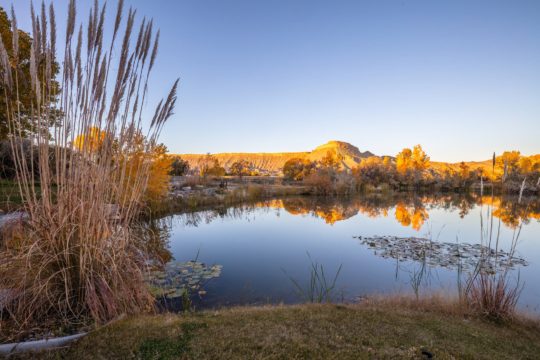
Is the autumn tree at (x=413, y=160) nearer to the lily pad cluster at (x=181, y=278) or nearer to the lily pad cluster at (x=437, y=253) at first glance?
the lily pad cluster at (x=437, y=253)

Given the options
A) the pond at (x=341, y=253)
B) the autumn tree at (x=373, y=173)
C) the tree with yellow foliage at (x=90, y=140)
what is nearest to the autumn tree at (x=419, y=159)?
the autumn tree at (x=373, y=173)

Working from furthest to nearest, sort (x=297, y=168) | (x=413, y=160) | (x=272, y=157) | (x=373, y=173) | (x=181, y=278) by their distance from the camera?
1. (x=272, y=157)
2. (x=413, y=160)
3. (x=297, y=168)
4. (x=373, y=173)
5. (x=181, y=278)

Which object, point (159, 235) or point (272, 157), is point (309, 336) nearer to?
point (159, 235)

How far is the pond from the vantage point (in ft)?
17.8

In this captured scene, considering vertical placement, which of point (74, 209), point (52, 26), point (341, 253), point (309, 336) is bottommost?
point (341, 253)

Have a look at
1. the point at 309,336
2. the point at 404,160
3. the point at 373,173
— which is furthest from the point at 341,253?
the point at 404,160

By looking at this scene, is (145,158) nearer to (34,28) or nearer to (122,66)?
(122,66)

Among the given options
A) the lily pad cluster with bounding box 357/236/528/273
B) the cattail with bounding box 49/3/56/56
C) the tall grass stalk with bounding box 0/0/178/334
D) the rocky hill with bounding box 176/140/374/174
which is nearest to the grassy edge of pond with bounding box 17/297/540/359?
the tall grass stalk with bounding box 0/0/178/334

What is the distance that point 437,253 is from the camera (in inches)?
317

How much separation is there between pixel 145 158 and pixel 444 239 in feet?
36.6

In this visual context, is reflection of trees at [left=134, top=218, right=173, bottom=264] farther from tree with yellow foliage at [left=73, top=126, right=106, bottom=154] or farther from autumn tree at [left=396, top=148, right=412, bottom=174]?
autumn tree at [left=396, top=148, right=412, bottom=174]

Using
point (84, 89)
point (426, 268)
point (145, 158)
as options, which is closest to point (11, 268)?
point (145, 158)

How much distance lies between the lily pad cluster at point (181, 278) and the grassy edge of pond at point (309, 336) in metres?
1.94

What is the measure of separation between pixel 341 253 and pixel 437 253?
2920 mm
